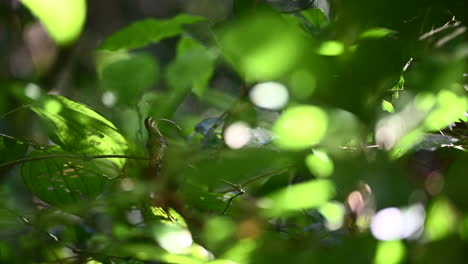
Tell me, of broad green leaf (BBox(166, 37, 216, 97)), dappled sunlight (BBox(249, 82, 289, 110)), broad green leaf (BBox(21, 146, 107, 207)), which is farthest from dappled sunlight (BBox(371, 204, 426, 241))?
broad green leaf (BBox(21, 146, 107, 207))

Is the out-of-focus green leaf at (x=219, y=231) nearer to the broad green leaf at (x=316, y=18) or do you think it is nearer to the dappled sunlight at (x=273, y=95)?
the dappled sunlight at (x=273, y=95)

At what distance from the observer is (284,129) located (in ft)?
0.84

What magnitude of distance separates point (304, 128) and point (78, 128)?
0.31 m

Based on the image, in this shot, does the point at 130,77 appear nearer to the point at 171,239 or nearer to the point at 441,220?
the point at 171,239

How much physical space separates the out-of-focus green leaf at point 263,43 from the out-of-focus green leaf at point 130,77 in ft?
0.73

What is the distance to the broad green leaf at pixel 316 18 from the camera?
0.56 metres

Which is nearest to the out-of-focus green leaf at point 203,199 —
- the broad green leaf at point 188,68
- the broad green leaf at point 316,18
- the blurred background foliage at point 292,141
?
the blurred background foliage at point 292,141

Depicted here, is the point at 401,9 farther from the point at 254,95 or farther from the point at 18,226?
the point at 18,226

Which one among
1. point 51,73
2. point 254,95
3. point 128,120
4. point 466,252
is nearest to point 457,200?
point 466,252

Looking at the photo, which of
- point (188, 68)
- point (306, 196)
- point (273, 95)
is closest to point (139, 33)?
point (188, 68)

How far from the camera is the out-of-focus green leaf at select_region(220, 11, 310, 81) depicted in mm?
208

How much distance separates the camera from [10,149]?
1.77 ft

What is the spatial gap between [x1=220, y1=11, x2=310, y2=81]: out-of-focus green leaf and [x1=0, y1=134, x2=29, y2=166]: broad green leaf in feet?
1.33

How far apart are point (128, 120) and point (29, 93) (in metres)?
0.18
